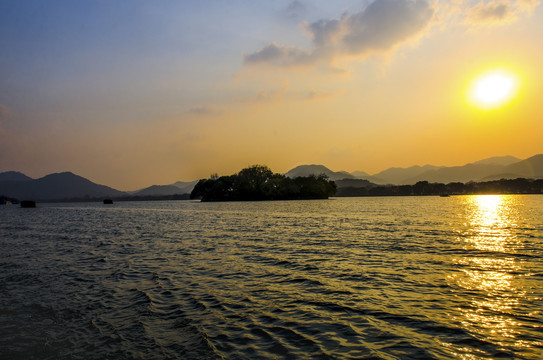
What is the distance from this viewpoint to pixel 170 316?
13.5 metres

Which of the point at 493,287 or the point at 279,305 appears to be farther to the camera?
the point at 493,287

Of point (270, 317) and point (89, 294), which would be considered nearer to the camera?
point (270, 317)

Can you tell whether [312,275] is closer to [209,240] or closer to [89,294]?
[89,294]

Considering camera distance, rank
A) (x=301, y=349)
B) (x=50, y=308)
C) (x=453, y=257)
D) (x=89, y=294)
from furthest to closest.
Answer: (x=453, y=257) < (x=89, y=294) < (x=50, y=308) < (x=301, y=349)

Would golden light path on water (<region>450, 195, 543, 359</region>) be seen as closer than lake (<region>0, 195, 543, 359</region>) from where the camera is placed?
No

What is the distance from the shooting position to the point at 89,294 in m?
17.5

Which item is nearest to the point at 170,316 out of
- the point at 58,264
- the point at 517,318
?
the point at 517,318

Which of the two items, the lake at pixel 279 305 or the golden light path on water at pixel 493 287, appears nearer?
the lake at pixel 279 305

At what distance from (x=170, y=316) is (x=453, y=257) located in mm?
21253

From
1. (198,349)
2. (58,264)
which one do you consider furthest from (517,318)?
(58,264)

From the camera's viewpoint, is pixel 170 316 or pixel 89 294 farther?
pixel 89 294

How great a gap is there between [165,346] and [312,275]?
11054mm

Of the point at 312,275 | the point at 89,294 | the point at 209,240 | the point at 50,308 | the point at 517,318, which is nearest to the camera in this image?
the point at 517,318

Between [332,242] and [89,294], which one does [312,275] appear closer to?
[89,294]
